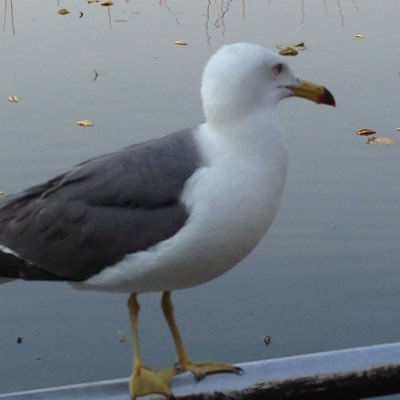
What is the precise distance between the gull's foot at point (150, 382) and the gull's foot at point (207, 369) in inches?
2.3

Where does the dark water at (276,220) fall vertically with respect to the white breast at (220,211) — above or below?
below

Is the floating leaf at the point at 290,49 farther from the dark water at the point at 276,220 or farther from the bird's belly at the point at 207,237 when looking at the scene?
the bird's belly at the point at 207,237

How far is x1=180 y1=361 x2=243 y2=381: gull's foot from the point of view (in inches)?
106

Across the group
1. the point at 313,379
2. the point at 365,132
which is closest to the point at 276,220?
the point at 365,132

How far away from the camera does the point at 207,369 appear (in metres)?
2.91

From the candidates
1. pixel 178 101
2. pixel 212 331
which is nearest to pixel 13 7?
pixel 178 101

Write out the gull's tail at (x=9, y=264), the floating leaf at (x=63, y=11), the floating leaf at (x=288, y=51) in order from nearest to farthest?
the gull's tail at (x=9, y=264), the floating leaf at (x=288, y=51), the floating leaf at (x=63, y=11)

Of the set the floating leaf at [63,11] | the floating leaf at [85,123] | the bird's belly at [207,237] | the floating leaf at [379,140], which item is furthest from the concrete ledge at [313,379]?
the floating leaf at [63,11]

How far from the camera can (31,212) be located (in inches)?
128

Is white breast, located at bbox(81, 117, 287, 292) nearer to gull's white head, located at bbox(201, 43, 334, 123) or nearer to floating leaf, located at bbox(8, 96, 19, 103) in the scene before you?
gull's white head, located at bbox(201, 43, 334, 123)

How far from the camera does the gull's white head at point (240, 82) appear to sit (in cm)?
287

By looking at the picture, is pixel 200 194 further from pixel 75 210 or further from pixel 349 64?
pixel 349 64

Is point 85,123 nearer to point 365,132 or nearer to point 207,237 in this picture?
point 365,132

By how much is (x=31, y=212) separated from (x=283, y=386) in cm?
106
